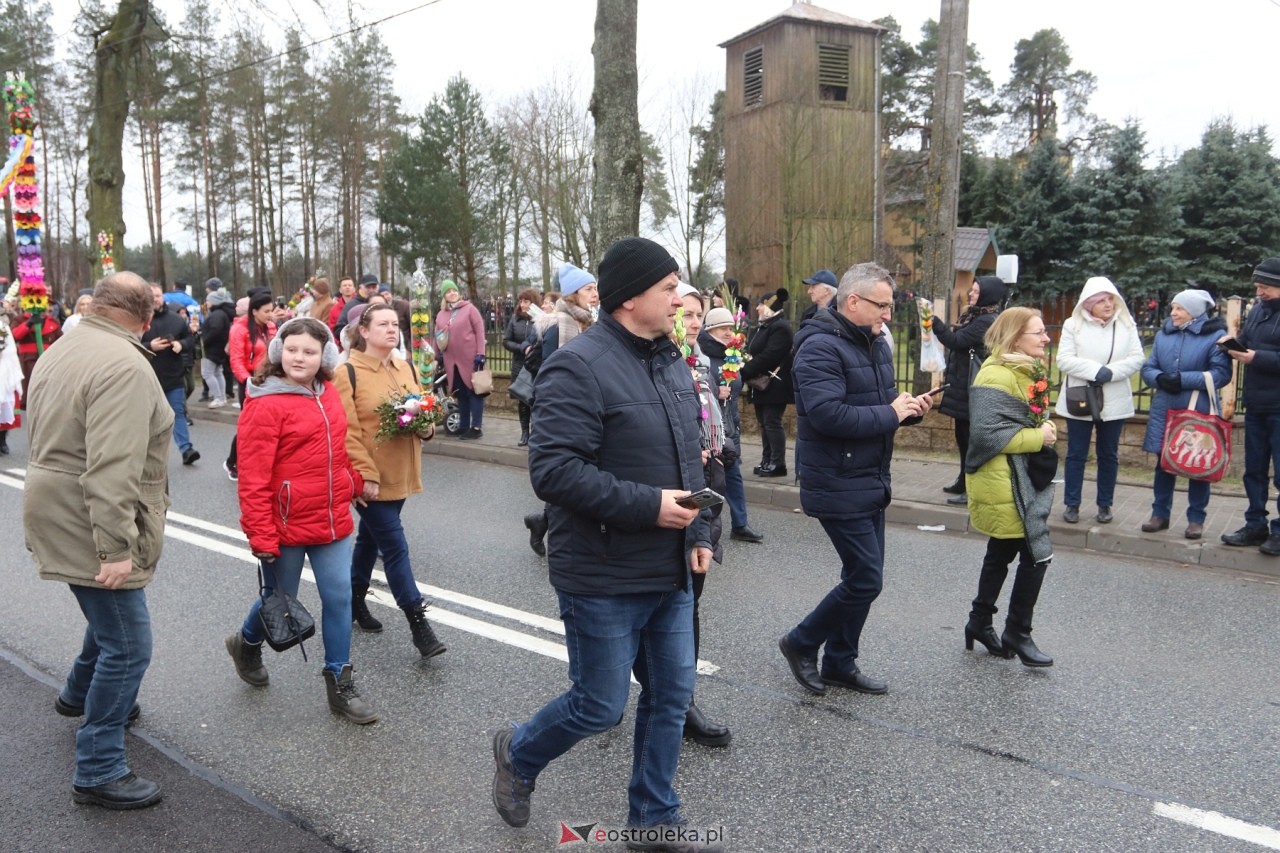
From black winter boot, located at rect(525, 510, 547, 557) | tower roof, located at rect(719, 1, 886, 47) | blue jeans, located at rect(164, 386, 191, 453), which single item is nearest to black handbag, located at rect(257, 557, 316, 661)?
black winter boot, located at rect(525, 510, 547, 557)

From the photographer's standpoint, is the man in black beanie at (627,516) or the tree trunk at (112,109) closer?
the man in black beanie at (627,516)

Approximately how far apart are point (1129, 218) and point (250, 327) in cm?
2504

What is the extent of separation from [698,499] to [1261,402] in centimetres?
579

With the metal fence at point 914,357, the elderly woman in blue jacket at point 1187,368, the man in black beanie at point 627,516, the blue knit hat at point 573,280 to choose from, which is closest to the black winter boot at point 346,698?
the man in black beanie at point 627,516

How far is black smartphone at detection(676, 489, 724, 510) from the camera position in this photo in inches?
109

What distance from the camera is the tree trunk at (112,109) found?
19.2 metres

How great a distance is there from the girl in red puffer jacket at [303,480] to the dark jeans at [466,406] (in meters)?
8.85

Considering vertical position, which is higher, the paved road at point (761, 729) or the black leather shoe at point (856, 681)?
the black leather shoe at point (856, 681)

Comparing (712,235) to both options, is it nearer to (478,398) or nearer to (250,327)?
(478,398)

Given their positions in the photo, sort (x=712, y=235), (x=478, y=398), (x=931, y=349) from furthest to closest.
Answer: (x=712, y=235), (x=478, y=398), (x=931, y=349)

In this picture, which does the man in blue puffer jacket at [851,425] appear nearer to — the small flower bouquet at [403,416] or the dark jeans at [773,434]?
the small flower bouquet at [403,416]

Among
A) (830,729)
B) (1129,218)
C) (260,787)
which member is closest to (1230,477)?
(830,729)

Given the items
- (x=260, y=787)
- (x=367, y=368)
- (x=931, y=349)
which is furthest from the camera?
(x=931, y=349)

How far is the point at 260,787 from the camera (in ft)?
11.7
